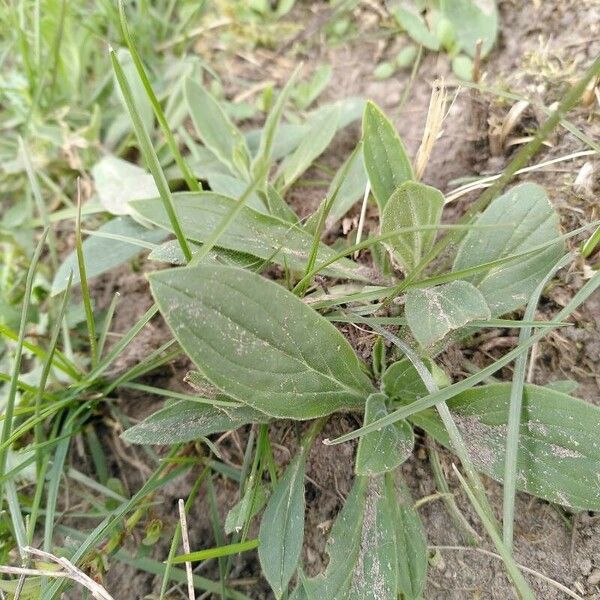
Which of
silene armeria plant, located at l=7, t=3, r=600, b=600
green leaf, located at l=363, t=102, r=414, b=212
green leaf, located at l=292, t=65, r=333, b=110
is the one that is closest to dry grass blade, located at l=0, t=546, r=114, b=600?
silene armeria plant, located at l=7, t=3, r=600, b=600

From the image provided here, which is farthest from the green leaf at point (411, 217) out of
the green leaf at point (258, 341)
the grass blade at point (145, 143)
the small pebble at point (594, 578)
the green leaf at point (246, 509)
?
the small pebble at point (594, 578)

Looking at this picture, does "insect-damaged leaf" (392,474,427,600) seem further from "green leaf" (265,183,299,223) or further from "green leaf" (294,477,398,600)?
"green leaf" (265,183,299,223)

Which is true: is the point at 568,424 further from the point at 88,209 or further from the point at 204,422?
the point at 88,209

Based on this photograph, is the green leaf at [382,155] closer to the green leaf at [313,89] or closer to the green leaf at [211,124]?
the green leaf at [211,124]

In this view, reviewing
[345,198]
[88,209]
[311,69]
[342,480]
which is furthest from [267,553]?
[311,69]

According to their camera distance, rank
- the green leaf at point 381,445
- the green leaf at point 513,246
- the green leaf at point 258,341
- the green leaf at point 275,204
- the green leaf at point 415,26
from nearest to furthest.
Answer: the green leaf at point 258,341
the green leaf at point 381,445
the green leaf at point 513,246
the green leaf at point 275,204
the green leaf at point 415,26

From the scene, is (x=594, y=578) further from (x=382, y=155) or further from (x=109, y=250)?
(x=109, y=250)

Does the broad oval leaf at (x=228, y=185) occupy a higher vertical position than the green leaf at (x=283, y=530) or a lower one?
higher

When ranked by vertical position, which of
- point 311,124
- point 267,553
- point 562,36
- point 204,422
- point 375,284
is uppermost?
point 562,36
